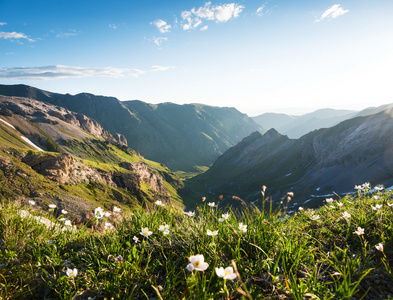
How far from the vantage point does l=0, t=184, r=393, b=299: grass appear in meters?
3.40

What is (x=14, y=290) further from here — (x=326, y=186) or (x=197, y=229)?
(x=326, y=186)

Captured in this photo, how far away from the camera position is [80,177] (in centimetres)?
10800

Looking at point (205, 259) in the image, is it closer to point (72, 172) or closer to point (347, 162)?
point (72, 172)

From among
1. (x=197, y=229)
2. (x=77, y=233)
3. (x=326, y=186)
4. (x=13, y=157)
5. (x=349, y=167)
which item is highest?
(x=197, y=229)

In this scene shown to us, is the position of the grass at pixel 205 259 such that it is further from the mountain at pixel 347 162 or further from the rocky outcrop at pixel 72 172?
the mountain at pixel 347 162

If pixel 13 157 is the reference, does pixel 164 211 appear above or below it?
above

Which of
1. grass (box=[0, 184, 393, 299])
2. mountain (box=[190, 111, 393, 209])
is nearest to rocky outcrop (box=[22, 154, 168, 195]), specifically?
grass (box=[0, 184, 393, 299])

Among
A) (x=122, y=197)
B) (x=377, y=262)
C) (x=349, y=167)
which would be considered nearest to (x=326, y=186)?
(x=349, y=167)

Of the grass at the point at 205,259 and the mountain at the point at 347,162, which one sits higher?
the grass at the point at 205,259

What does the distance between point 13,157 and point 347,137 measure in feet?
742

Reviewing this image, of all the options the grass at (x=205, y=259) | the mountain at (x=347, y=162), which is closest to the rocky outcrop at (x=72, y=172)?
the grass at (x=205, y=259)

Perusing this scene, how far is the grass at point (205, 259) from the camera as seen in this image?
340 cm

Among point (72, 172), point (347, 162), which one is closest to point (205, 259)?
point (72, 172)

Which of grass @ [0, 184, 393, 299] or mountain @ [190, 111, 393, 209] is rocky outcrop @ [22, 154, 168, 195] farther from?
mountain @ [190, 111, 393, 209]
